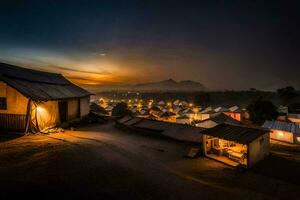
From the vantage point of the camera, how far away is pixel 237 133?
14.1 m

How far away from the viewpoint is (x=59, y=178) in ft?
27.5

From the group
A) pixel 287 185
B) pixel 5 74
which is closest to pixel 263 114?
pixel 287 185

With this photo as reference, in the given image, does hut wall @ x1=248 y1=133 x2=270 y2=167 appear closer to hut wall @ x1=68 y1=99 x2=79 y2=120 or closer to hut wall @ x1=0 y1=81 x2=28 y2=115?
hut wall @ x1=0 y1=81 x2=28 y2=115

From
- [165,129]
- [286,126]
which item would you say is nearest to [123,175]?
[165,129]

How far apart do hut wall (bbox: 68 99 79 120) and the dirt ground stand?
981 cm

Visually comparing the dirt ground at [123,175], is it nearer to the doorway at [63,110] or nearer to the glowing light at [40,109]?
the glowing light at [40,109]

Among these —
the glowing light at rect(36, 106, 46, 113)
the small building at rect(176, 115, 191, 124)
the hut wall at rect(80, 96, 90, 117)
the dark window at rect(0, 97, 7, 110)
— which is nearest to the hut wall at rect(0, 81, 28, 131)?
the dark window at rect(0, 97, 7, 110)

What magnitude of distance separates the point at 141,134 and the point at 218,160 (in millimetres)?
11240

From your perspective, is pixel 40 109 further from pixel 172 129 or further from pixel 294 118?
pixel 294 118

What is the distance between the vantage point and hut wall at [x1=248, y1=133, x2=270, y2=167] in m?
13.0

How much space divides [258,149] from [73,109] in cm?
2252

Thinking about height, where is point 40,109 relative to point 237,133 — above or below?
above

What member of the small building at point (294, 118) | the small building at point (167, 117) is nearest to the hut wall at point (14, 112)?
the small building at point (167, 117)

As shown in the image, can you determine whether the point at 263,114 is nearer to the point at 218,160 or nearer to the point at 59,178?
the point at 218,160
